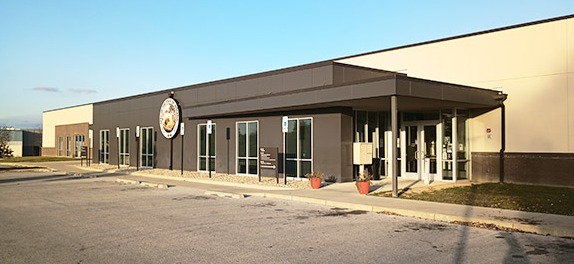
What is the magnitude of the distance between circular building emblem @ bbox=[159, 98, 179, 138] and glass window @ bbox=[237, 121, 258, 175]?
6.58m

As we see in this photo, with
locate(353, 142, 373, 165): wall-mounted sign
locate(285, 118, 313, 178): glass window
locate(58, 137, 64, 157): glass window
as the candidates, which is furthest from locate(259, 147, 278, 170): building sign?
locate(58, 137, 64, 157): glass window

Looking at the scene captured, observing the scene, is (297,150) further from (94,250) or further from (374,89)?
(94,250)

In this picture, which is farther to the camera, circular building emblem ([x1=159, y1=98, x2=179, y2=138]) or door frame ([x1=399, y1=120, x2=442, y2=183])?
circular building emblem ([x1=159, y1=98, x2=179, y2=138])

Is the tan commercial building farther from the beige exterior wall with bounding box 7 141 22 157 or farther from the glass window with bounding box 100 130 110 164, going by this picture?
the beige exterior wall with bounding box 7 141 22 157

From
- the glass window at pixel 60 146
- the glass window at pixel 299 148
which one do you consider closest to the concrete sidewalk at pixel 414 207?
the glass window at pixel 299 148

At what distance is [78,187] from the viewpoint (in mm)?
20219

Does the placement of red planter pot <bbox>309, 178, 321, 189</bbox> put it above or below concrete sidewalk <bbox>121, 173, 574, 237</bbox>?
above

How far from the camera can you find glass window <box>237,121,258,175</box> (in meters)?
24.1

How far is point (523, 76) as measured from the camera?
1980 cm

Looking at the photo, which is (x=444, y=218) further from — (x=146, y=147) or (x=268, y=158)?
(x=146, y=147)

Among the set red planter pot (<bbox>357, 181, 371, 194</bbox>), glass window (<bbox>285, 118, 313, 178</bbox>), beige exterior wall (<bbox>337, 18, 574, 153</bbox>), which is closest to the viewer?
red planter pot (<bbox>357, 181, 371, 194</bbox>)

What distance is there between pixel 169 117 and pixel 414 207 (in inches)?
844

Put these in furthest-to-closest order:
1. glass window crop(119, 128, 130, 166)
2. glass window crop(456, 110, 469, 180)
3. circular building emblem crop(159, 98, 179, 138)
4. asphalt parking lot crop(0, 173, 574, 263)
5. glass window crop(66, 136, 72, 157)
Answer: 1. glass window crop(66, 136, 72, 157)
2. glass window crop(119, 128, 130, 166)
3. circular building emblem crop(159, 98, 179, 138)
4. glass window crop(456, 110, 469, 180)
5. asphalt parking lot crop(0, 173, 574, 263)

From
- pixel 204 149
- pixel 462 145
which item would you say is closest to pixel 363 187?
pixel 462 145
